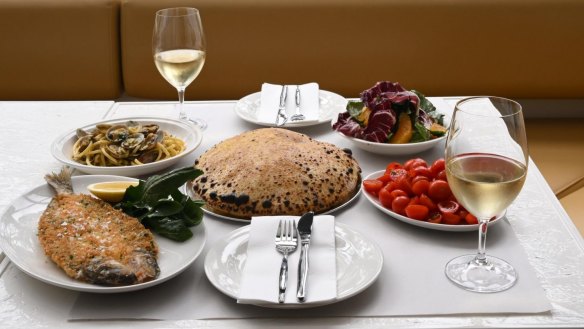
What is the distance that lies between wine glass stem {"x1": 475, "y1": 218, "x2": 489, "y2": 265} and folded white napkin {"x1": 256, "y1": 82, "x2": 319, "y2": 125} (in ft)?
2.29

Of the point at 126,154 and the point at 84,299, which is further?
the point at 126,154

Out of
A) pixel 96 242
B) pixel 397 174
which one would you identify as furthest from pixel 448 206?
pixel 96 242

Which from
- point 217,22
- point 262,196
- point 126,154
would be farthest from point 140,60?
point 262,196

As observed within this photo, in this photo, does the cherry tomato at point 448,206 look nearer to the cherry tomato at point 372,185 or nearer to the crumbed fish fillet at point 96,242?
the cherry tomato at point 372,185

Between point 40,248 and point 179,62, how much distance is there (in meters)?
0.69

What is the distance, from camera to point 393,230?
1245 millimetres

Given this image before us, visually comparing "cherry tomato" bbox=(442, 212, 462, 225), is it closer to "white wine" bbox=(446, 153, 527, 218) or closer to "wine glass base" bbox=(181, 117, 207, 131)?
"white wine" bbox=(446, 153, 527, 218)

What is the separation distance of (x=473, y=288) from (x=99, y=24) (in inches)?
85.8

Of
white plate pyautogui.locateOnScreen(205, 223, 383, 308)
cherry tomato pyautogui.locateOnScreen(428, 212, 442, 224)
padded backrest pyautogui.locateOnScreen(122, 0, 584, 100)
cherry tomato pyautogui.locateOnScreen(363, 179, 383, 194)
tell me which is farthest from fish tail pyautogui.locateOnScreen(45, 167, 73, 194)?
padded backrest pyautogui.locateOnScreen(122, 0, 584, 100)

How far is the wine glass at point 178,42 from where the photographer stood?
168 centimetres

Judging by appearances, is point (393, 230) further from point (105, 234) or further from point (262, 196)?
point (105, 234)

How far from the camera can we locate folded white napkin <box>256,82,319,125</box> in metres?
1.75

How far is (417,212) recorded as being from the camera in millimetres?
1218

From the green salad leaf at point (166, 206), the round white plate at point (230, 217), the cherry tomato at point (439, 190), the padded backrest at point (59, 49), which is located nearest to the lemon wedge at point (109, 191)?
the green salad leaf at point (166, 206)
